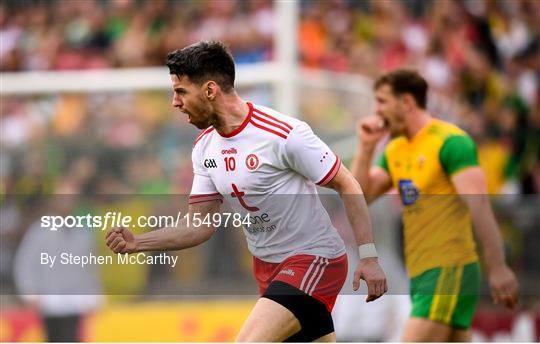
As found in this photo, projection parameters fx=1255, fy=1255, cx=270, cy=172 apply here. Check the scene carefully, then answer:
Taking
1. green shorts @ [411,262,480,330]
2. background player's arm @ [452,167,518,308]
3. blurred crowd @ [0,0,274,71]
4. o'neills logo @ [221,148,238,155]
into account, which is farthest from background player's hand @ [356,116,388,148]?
blurred crowd @ [0,0,274,71]

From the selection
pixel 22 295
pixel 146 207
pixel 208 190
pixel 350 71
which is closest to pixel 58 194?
pixel 22 295

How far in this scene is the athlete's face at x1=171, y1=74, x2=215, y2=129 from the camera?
6035mm

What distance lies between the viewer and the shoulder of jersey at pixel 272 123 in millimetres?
6102

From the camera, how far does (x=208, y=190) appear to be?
6.34 m

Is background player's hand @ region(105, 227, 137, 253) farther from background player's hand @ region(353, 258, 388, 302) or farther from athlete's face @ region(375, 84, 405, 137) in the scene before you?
athlete's face @ region(375, 84, 405, 137)

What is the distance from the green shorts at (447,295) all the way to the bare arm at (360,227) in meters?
2.10

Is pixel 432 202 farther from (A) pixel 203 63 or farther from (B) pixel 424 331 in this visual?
(A) pixel 203 63

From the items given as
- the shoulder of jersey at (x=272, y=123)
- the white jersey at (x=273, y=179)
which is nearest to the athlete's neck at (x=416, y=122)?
the white jersey at (x=273, y=179)

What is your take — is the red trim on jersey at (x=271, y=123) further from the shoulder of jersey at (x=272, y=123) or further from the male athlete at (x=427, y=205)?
the male athlete at (x=427, y=205)

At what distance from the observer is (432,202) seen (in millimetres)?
7957

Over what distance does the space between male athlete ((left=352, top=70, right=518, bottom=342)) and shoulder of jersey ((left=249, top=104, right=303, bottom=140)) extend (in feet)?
6.25

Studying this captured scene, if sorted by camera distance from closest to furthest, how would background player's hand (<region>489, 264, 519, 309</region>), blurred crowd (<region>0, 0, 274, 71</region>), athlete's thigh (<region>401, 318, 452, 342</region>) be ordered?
background player's hand (<region>489, 264, 519, 309</region>)
athlete's thigh (<region>401, 318, 452, 342</region>)
blurred crowd (<region>0, 0, 274, 71</region>)

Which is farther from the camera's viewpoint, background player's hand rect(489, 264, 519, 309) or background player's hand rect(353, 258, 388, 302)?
background player's hand rect(489, 264, 519, 309)

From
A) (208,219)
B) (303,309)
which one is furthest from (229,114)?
(303,309)
